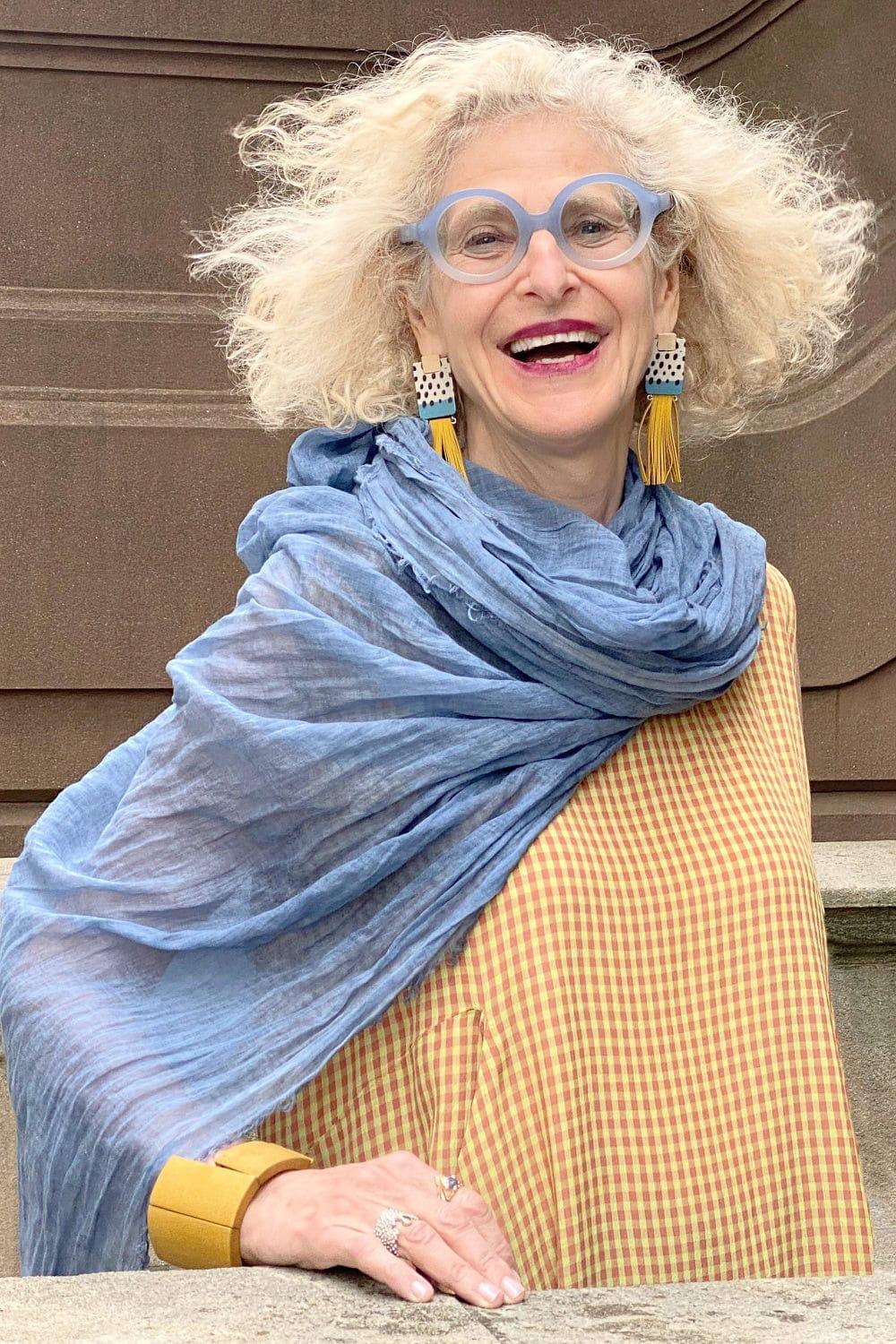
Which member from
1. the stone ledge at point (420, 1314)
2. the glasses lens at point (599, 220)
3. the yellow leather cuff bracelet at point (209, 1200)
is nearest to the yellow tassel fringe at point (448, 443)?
the glasses lens at point (599, 220)

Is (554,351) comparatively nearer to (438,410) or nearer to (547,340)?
(547,340)

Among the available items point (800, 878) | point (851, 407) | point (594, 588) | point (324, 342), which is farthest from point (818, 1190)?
point (851, 407)

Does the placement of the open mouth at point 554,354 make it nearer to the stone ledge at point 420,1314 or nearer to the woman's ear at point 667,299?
the woman's ear at point 667,299

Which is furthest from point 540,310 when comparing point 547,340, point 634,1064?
point 634,1064

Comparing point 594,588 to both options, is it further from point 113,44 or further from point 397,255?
point 113,44

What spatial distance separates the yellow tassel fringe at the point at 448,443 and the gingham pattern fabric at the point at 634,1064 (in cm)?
39

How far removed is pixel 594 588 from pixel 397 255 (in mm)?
505

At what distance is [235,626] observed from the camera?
1677 millimetres

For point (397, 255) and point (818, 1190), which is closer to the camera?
point (818, 1190)

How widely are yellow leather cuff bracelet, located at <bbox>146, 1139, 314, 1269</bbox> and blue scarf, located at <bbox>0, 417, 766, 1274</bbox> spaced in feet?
0.11

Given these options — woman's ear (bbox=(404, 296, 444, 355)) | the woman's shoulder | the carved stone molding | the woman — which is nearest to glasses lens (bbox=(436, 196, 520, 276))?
the woman

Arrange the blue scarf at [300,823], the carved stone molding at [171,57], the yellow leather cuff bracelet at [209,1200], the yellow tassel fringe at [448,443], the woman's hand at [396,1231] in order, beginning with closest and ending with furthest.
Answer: the woman's hand at [396,1231] → the yellow leather cuff bracelet at [209,1200] → the blue scarf at [300,823] → the yellow tassel fringe at [448,443] → the carved stone molding at [171,57]

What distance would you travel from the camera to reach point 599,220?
1841 millimetres

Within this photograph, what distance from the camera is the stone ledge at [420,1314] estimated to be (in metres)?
0.92
